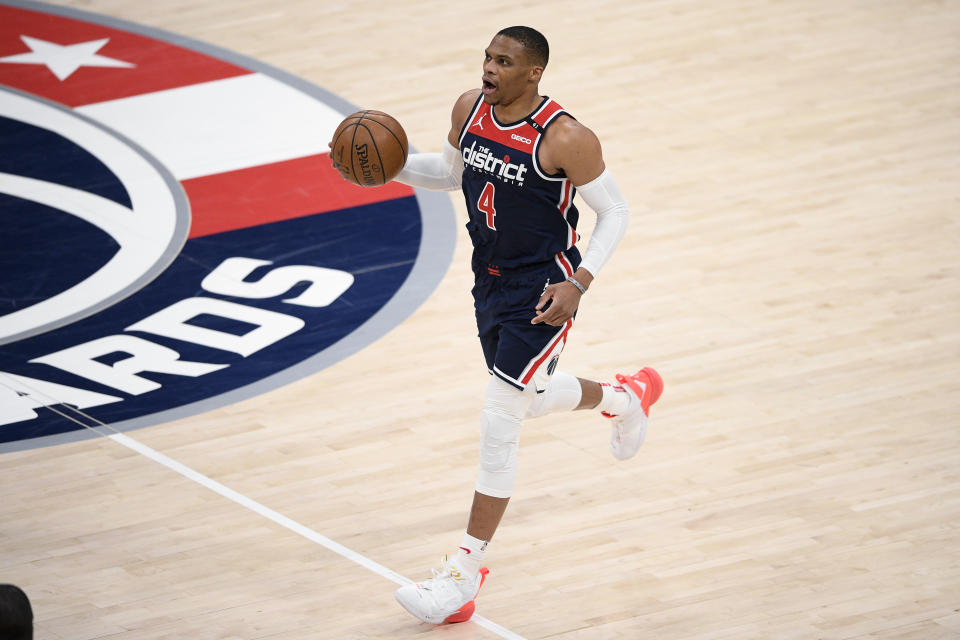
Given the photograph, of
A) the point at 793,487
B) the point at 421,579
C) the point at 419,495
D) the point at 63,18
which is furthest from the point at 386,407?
the point at 63,18

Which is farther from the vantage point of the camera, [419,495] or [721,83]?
[721,83]

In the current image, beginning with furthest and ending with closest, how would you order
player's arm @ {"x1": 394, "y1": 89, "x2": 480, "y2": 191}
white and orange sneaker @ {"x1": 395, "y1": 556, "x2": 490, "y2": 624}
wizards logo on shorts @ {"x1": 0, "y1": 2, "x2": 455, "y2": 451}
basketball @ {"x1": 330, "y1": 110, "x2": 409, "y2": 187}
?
wizards logo on shorts @ {"x1": 0, "y1": 2, "x2": 455, "y2": 451}
player's arm @ {"x1": 394, "y1": 89, "x2": 480, "y2": 191}
basketball @ {"x1": 330, "y1": 110, "x2": 409, "y2": 187}
white and orange sneaker @ {"x1": 395, "y1": 556, "x2": 490, "y2": 624}

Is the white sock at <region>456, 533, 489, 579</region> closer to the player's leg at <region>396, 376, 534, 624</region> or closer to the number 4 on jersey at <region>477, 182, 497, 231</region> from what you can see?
the player's leg at <region>396, 376, 534, 624</region>

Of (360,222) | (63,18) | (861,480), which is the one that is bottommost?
(861,480)

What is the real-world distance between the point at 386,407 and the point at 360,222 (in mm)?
2205

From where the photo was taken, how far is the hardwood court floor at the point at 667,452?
5238 millimetres

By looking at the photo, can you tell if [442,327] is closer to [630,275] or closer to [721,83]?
[630,275]

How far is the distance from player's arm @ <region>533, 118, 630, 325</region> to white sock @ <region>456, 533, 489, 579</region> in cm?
85

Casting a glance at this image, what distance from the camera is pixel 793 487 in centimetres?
596

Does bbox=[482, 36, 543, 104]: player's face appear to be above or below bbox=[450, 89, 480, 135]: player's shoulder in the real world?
above

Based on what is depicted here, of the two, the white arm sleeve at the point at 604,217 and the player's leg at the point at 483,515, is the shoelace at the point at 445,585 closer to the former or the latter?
the player's leg at the point at 483,515

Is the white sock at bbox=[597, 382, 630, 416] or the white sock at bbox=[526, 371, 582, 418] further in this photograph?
the white sock at bbox=[597, 382, 630, 416]

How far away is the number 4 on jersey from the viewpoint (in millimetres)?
5070

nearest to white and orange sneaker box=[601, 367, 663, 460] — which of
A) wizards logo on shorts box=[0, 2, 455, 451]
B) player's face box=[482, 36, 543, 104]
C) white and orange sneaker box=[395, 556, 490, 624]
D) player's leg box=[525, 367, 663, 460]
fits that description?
player's leg box=[525, 367, 663, 460]
